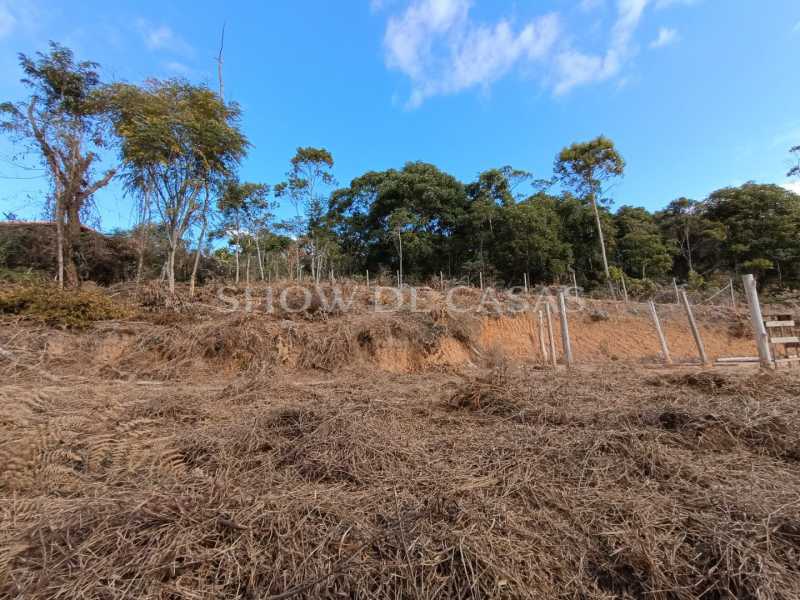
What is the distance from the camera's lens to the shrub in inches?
262

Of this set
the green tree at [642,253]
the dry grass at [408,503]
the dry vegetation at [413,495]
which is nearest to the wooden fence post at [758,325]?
the dry vegetation at [413,495]

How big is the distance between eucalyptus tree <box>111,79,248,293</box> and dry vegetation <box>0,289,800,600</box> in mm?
7745

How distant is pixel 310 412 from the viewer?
2.88 meters

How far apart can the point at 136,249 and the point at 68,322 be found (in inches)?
287

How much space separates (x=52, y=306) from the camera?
6.77 meters

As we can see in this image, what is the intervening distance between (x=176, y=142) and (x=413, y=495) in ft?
36.2

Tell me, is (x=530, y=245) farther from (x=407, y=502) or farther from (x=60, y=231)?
(x=60, y=231)

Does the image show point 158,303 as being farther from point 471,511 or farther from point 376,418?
point 471,511

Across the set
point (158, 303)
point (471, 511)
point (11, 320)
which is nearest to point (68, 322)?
point (11, 320)

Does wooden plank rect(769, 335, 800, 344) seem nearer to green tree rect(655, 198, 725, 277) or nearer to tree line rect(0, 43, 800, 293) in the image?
tree line rect(0, 43, 800, 293)

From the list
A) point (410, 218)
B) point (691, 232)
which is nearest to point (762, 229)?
point (691, 232)

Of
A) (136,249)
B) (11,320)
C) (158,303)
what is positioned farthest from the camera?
(136,249)

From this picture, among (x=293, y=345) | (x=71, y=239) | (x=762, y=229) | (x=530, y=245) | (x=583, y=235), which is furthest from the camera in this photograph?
(x=762, y=229)

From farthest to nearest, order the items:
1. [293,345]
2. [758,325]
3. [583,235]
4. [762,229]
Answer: [762,229], [583,235], [293,345], [758,325]
